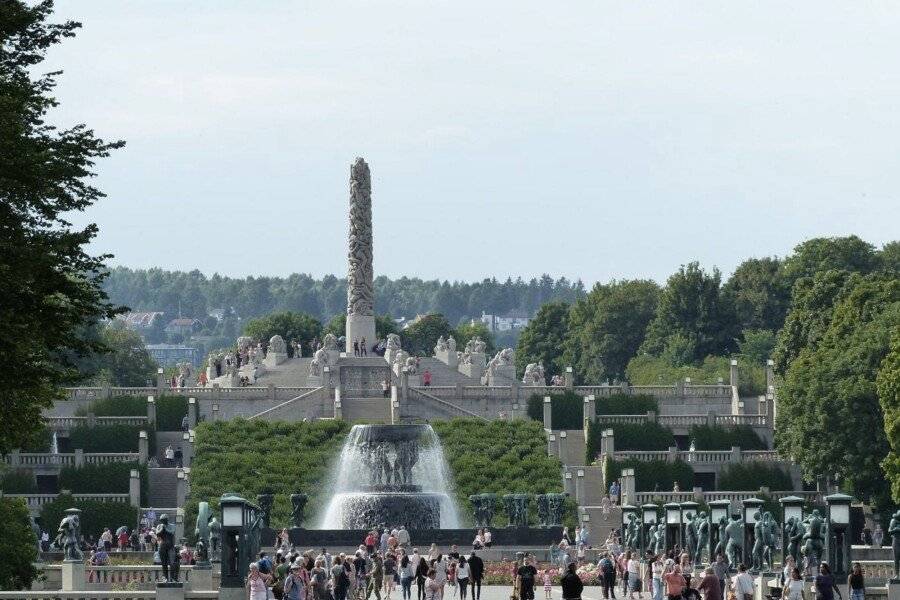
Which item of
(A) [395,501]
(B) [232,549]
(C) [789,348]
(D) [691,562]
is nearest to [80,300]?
(B) [232,549]

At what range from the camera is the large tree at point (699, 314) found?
443 feet

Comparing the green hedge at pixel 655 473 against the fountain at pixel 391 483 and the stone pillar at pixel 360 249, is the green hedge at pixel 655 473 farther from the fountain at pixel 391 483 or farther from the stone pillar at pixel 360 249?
the stone pillar at pixel 360 249

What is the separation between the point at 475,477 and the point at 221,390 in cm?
1471

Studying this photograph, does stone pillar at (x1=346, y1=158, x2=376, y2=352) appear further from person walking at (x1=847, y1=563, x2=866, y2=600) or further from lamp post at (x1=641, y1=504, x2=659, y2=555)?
person walking at (x1=847, y1=563, x2=866, y2=600)

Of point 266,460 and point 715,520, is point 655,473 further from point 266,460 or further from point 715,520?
point 715,520

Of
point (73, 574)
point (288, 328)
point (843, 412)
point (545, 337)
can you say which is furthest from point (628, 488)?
point (288, 328)

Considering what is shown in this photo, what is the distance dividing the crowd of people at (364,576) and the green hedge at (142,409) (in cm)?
3120

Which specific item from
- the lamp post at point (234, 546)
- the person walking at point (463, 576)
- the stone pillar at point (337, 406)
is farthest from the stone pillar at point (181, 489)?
the lamp post at point (234, 546)

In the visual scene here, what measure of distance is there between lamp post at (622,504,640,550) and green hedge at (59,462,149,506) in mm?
18338

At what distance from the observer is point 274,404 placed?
99.4m

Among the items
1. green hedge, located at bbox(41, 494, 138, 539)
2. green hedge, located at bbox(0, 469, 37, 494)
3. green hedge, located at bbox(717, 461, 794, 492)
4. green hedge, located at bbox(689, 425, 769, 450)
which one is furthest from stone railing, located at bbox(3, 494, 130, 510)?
green hedge, located at bbox(689, 425, 769, 450)

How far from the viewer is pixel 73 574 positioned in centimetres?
5959

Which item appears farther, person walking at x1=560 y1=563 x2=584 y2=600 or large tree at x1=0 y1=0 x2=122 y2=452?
person walking at x1=560 y1=563 x2=584 y2=600

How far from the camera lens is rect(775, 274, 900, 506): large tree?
81.6m
